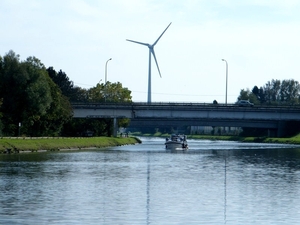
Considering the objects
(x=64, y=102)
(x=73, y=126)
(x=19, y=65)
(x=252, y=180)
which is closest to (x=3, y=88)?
(x=19, y=65)

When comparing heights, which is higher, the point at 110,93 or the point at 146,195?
the point at 110,93

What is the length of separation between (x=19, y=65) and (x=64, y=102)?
17461mm

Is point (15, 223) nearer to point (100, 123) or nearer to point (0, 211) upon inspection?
point (0, 211)

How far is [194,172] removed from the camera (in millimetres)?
65188

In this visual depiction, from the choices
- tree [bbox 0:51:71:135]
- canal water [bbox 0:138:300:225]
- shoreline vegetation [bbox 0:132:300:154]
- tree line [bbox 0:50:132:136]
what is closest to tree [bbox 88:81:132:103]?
shoreline vegetation [bbox 0:132:300:154]

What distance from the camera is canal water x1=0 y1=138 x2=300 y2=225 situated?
114 feet

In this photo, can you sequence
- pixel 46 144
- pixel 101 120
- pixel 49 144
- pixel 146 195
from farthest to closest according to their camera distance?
pixel 101 120
pixel 49 144
pixel 46 144
pixel 146 195

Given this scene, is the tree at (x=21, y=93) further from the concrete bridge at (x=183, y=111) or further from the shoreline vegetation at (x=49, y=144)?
the concrete bridge at (x=183, y=111)

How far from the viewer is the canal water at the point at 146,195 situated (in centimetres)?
3463

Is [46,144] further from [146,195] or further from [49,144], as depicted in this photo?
[146,195]

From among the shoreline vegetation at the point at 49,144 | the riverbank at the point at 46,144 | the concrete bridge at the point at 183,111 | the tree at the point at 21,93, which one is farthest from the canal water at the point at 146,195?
the concrete bridge at the point at 183,111

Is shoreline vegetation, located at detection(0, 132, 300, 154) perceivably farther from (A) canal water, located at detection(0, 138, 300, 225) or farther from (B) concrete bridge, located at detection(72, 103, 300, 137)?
(A) canal water, located at detection(0, 138, 300, 225)

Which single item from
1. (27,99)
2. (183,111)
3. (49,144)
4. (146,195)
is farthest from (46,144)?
(146,195)

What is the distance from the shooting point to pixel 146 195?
44.1 metres
